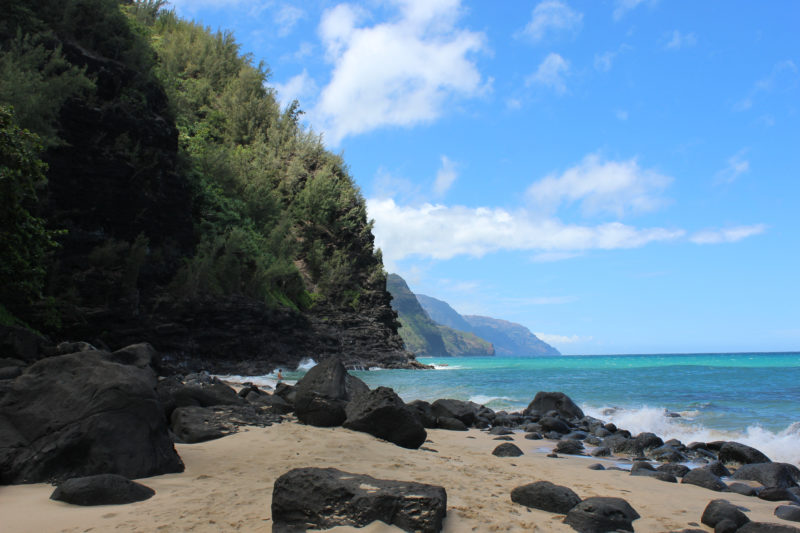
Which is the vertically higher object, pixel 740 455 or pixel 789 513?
pixel 789 513

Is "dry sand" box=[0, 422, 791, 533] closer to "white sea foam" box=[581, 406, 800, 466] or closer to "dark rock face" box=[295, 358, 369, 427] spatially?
"dark rock face" box=[295, 358, 369, 427]

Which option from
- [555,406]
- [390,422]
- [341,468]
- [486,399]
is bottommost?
[486,399]

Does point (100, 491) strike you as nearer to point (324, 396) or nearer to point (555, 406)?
point (324, 396)

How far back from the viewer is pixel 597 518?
3664 millimetres

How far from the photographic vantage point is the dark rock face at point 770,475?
586cm

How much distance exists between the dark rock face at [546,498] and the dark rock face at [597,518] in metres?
0.16

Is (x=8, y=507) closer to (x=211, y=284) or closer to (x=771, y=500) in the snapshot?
(x=771, y=500)

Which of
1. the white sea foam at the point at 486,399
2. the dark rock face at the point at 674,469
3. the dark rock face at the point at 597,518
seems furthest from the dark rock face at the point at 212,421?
the white sea foam at the point at 486,399

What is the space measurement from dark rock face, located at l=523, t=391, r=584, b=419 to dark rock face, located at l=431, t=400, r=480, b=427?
2.19 meters

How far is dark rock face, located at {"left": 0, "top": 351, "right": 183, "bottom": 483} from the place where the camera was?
4117 mm

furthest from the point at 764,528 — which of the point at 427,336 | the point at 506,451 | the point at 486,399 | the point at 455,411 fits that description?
the point at 427,336

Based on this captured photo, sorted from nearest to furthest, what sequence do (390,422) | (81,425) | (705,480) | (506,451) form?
(81,425)
(705,480)
(390,422)
(506,451)

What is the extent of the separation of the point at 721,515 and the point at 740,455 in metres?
4.41

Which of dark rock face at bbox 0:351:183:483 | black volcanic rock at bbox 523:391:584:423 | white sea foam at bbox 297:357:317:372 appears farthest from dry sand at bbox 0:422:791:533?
white sea foam at bbox 297:357:317:372
